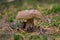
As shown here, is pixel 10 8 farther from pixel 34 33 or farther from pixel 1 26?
pixel 34 33

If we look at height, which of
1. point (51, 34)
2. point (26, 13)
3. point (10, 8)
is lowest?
point (10, 8)

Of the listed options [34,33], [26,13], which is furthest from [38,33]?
[26,13]

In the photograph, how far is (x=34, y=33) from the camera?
25.5ft

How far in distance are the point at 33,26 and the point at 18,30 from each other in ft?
1.35

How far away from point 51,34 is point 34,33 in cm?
43

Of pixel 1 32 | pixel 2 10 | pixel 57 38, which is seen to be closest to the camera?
pixel 57 38

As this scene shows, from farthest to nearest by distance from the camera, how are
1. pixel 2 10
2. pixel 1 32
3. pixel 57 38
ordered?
pixel 2 10 < pixel 1 32 < pixel 57 38

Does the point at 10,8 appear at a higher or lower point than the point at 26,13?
lower

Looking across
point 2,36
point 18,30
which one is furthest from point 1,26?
point 2,36

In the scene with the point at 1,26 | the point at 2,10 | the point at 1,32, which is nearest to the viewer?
the point at 1,32

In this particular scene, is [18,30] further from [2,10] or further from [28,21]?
[2,10]

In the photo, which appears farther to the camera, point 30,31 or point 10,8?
point 10,8

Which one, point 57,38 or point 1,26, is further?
point 1,26

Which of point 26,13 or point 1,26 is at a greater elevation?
point 26,13
